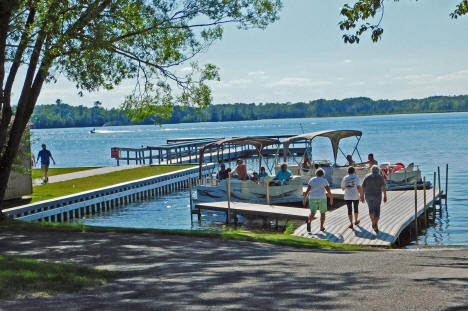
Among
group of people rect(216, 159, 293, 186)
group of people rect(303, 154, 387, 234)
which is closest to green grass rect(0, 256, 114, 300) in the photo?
group of people rect(303, 154, 387, 234)

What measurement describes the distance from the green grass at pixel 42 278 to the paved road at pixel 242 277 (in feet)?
0.91

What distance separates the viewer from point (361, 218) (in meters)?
19.6

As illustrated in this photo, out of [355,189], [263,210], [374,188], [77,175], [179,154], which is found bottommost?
[179,154]

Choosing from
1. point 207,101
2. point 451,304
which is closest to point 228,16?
point 207,101

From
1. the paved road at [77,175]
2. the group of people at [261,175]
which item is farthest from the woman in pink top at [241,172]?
the paved road at [77,175]

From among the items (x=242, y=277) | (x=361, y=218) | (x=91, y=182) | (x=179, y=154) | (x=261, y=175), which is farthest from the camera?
(x=179, y=154)

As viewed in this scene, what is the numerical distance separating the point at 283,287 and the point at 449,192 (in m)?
28.8

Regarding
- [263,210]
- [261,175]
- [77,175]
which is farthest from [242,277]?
[77,175]

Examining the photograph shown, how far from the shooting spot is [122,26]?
16.5 metres

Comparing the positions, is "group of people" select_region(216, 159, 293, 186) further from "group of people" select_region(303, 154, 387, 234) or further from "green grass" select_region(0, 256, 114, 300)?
"green grass" select_region(0, 256, 114, 300)

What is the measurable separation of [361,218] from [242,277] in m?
11.7

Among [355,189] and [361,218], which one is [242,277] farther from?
[361,218]

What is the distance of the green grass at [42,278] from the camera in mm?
7691

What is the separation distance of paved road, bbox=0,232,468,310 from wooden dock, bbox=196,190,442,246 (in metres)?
4.04
